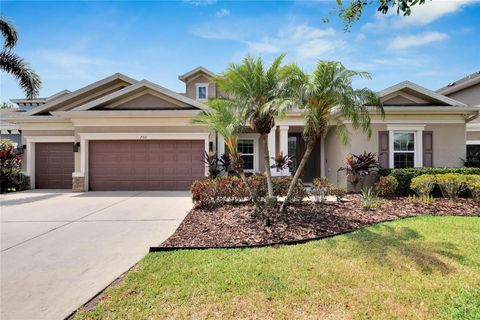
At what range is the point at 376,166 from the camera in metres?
10.6

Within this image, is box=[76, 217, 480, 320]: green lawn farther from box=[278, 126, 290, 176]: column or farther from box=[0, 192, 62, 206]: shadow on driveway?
box=[0, 192, 62, 206]: shadow on driveway

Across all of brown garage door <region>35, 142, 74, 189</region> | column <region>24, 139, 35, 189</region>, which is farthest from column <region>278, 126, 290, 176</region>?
column <region>24, 139, 35, 189</region>

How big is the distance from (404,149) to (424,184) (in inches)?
118

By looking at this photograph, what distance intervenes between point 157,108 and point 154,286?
10.7 m

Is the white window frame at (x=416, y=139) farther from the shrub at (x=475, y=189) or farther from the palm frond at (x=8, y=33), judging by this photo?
the palm frond at (x=8, y=33)

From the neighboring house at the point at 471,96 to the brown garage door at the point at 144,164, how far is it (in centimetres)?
1523

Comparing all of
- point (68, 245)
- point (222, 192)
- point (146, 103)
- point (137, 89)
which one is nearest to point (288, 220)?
point (222, 192)

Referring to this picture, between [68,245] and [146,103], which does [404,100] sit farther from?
[68,245]

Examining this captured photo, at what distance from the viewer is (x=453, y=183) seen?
8.82 m

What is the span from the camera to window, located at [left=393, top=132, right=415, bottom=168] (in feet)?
37.7

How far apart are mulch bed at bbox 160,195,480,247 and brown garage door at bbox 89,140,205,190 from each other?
5114 mm

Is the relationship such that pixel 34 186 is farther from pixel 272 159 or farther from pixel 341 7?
pixel 341 7

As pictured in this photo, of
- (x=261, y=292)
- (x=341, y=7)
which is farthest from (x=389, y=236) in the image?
(x=341, y=7)

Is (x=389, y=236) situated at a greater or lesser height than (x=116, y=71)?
lesser
